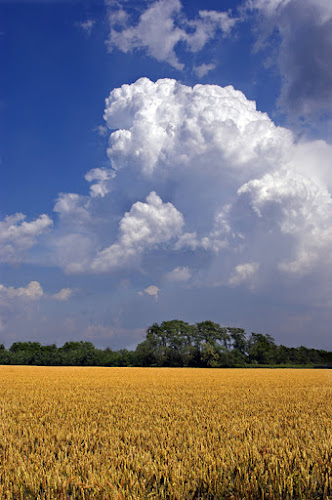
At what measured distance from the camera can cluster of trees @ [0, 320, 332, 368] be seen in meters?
79.6

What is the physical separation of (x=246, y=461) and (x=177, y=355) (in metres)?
78.0

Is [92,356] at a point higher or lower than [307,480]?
lower

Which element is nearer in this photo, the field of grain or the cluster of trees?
the field of grain

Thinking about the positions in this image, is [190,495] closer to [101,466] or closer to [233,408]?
[101,466]

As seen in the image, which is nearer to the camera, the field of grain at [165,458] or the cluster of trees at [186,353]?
the field of grain at [165,458]

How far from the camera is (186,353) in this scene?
79938 millimetres

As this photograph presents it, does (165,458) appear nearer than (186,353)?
Yes

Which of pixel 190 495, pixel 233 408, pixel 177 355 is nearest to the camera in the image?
pixel 190 495

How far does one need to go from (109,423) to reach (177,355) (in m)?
74.3

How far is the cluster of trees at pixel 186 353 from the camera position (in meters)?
79.6

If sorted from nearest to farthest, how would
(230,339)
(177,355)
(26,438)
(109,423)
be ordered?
(26,438), (109,423), (177,355), (230,339)

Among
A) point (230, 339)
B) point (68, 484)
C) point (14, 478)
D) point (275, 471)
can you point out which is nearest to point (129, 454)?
point (68, 484)

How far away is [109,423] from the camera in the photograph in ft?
29.9

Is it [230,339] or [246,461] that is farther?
[230,339]
